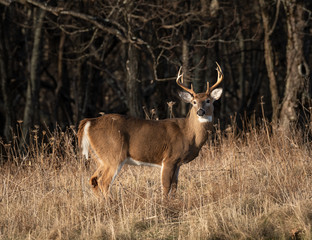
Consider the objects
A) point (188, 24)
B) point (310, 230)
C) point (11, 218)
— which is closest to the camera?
point (310, 230)

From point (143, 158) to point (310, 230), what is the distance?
94.4 inches

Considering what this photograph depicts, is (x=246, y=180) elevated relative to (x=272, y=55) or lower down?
lower down

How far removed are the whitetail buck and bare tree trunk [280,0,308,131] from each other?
279 centimetres

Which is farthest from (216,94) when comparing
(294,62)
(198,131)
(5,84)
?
(5,84)

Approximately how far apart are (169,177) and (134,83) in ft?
11.4

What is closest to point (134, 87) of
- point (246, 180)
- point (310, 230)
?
point (246, 180)

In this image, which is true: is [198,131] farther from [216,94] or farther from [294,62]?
[294,62]

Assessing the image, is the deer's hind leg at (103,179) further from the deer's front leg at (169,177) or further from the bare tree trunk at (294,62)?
the bare tree trunk at (294,62)

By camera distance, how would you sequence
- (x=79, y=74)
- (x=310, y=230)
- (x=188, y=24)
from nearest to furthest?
1. (x=310, y=230)
2. (x=188, y=24)
3. (x=79, y=74)

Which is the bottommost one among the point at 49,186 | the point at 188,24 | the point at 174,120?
the point at 49,186

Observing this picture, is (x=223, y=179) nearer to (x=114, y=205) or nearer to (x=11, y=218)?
(x=114, y=205)

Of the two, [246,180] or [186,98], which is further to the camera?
[186,98]

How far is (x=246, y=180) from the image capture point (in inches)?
253

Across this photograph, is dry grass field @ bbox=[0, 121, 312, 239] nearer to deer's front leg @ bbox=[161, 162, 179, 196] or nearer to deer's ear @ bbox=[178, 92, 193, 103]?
deer's front leg @ bbox=[161, 162, 179, 196]
